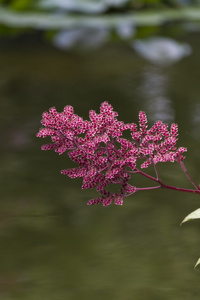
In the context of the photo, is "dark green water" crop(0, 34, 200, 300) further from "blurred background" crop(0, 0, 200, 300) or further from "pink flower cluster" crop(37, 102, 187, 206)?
"pink flower cluster" crop(37, 102, 187, 206)

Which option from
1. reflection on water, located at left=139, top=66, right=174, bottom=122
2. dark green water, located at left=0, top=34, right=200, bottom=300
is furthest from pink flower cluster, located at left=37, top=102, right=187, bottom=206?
reflection on water, located at left=139, top=66, right=174, bottom=122

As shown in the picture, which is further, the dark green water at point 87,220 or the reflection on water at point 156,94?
the reflection on water at point 156,94

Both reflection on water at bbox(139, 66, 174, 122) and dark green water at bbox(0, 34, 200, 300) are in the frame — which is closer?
dark green water at bbox(0, 34, 200, 300)

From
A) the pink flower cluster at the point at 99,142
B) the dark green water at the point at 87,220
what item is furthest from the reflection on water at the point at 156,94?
the pink flower cluster at the point at 99,142

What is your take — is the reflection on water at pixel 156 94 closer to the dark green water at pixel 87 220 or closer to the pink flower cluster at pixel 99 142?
the dark green water at pixel 87 220

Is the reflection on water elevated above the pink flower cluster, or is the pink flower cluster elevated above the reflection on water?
the reflection on water

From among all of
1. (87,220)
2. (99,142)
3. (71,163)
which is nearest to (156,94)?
(71,163)
